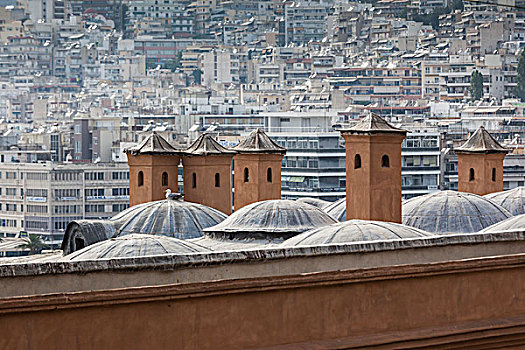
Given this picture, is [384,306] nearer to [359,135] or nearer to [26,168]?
[359,135]

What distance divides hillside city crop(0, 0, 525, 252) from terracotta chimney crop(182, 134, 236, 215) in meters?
14.9

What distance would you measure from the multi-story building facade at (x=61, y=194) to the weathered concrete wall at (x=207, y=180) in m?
26.5

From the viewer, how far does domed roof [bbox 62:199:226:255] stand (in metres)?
8.98

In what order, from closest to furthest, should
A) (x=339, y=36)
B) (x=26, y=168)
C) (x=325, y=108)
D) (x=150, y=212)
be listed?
1. (x=150, y=212)
2. (x=26, y=168)
3. (x=325, y=108)
4. (x=339, y=36)

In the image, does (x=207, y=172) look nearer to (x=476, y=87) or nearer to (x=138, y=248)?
(x=138, y=248)

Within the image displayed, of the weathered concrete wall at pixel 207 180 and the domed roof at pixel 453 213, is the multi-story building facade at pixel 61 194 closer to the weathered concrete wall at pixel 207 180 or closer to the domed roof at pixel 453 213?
the weathered concrete wall at pixel 207 180

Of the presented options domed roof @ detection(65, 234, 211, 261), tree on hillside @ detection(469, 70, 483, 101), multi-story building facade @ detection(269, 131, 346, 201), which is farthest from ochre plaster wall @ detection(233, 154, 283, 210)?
tree on hillside @ detection(469, 70, 483, 101)

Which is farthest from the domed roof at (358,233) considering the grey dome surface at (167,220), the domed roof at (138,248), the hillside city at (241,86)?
the hillside city at (241,86)

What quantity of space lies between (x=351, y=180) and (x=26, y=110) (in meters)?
67.9

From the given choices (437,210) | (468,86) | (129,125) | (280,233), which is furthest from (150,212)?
(468,86)

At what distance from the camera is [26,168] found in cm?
3953

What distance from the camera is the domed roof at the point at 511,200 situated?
10.4 meters

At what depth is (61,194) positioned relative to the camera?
127 feet

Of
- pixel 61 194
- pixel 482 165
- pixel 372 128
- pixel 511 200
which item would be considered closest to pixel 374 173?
pixel 372 128
